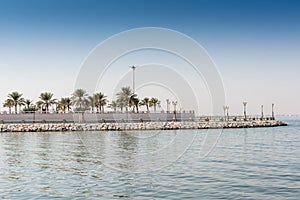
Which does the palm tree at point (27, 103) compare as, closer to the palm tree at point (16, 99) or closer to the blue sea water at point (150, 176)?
the palm tree at point (16, 99)

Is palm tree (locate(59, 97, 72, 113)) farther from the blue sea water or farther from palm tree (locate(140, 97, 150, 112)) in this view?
the blue sea water

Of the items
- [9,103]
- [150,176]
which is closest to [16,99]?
[9,103]

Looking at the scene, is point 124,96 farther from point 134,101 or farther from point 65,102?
point 65,102

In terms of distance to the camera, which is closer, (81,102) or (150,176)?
(150,176)

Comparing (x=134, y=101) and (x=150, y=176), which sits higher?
(x=134, y=101)

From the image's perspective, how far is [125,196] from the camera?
14.8m

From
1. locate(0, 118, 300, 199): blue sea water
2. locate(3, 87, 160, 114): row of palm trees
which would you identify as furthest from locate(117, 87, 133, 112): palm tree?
locate(0, 118, 300, 199): blue sea water

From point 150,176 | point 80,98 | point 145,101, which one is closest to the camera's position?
point 150,176

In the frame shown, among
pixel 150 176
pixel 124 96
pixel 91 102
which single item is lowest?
pixel 150 176

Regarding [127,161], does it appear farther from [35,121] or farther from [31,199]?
[35,121]

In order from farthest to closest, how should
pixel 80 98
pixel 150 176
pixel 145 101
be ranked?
pixel 145 101, pixel 80 98, pixel 150 176

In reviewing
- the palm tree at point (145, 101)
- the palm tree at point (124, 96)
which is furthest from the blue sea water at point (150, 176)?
the palm tree at point (145, 101)

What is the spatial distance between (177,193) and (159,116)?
7016cm

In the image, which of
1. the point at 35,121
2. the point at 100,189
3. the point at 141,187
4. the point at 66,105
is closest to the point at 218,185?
the point at 141,187
